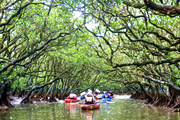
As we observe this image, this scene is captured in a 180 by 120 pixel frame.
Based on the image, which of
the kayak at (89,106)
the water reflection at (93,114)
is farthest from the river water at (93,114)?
the kayak at (89,106)

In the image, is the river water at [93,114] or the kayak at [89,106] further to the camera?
the kayak at [89,106]

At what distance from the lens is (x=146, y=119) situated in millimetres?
12281

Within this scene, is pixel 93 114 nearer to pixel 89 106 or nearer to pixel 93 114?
pixel 93 114

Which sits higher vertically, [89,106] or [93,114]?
[89,106]

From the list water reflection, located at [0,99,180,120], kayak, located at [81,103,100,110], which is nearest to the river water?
water reflection, located at [0,99,180,120]

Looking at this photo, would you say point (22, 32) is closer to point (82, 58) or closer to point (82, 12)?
point (82, 12)

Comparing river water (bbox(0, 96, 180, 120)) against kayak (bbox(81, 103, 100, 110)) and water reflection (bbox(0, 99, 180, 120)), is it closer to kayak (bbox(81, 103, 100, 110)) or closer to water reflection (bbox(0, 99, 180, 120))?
water reflection (bbox(0, 99, 180, 120))

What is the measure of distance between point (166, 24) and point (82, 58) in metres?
15.3

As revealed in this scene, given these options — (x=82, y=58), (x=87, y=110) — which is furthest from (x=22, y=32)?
(x=82, y=58)

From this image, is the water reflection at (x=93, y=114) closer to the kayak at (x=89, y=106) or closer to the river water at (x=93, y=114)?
the river water at (x=93, y=114)

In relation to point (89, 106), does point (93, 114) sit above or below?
below

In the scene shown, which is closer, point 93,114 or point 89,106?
point 93,114

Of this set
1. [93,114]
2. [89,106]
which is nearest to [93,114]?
[93,114]

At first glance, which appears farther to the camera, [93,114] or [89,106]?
[89,106]
